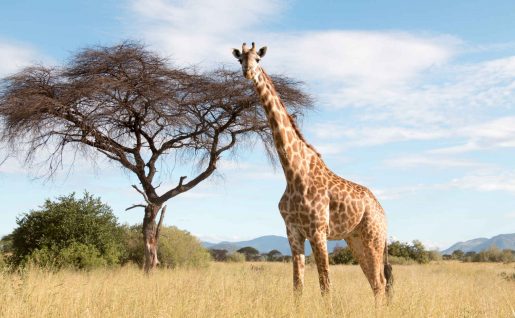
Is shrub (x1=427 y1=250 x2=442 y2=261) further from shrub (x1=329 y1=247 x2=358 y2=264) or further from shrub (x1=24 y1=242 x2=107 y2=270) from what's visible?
shrub (x1=24 y1=242 x2=107 y2=270)

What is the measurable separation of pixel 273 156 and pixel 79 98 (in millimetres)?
7322

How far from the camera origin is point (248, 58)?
8.91 meters

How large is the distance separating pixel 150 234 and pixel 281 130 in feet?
37.4

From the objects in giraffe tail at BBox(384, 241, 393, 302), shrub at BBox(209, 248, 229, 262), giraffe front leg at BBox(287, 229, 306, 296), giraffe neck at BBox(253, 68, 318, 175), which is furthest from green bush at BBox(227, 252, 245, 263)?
giraffe front leg at BBox(287, 229, 306, 296)

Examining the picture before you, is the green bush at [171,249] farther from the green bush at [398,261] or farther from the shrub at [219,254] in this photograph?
the shrub at [219,254]

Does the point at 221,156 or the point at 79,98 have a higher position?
the point at 79,98

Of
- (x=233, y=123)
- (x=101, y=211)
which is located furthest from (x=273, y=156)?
(x=101, y=211)

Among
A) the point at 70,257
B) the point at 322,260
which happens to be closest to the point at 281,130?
the point at 322,260

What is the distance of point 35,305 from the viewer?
877cm

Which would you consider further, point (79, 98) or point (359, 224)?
point (79, 98)

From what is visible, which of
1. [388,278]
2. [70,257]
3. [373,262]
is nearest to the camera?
[373,262]

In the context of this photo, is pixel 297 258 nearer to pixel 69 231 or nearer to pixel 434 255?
pixel 69 231

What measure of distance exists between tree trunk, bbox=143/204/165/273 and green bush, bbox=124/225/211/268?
5114mm

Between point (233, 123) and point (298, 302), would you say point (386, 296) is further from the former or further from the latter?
point (233, 123)
